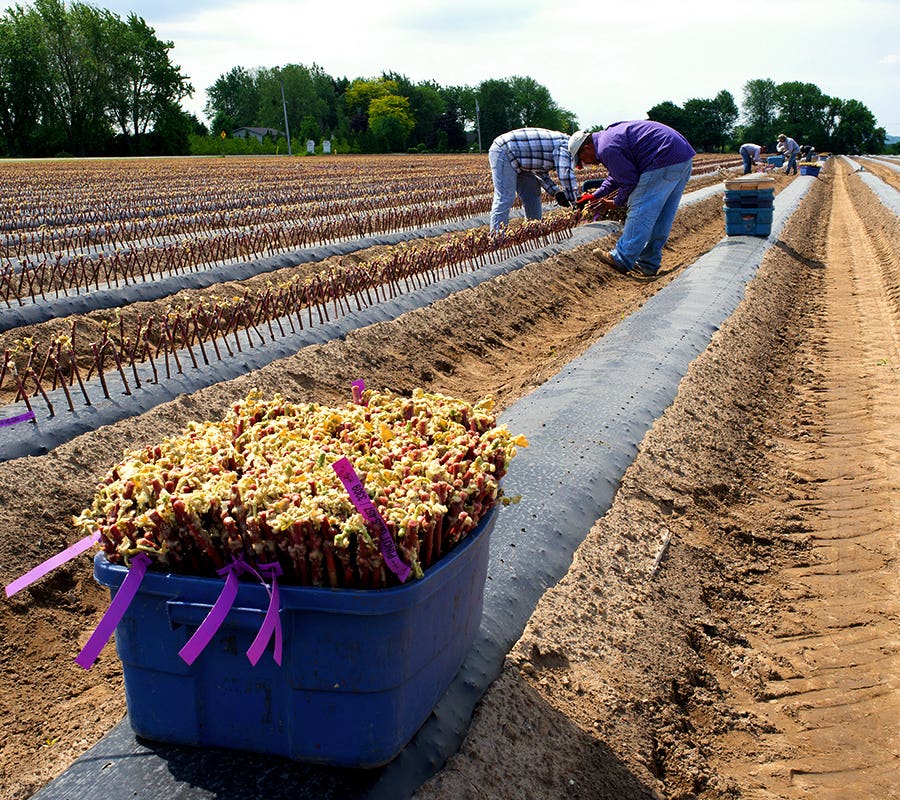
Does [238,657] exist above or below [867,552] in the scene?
above

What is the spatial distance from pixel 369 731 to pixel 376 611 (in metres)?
0.36

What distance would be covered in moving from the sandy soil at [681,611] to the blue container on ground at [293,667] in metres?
0.35

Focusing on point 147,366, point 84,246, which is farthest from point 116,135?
point 147,366

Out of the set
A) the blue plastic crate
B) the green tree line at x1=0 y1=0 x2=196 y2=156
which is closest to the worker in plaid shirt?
the blue plastic crate

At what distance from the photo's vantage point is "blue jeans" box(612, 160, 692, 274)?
10062mm

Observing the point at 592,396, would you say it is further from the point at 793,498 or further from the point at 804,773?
the point at 804,773

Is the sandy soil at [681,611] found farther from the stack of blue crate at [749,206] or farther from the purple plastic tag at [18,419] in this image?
the stack of blue crate at [749,206]

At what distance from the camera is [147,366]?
5.58 meters

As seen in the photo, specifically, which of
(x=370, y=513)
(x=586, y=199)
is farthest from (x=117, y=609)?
(x=586, y=199)

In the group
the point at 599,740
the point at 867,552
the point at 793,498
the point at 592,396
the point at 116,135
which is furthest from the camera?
the point at 116,135

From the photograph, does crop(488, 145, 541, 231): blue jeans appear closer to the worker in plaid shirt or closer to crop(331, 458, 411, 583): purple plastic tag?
the worker in plaid shirt

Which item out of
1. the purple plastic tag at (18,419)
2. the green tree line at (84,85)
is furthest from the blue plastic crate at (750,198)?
the green tree line at (84,85)

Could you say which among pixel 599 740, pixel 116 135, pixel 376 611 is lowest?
pixel 599 740

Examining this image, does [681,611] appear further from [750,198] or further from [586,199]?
[750,198]
